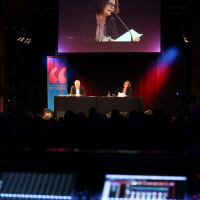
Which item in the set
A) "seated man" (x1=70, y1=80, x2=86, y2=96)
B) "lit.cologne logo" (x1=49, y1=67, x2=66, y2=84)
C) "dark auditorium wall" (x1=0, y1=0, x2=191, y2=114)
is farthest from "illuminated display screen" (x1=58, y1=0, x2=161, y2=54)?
"seated man" (x1=70, y1=80, x2=86, y2=96)

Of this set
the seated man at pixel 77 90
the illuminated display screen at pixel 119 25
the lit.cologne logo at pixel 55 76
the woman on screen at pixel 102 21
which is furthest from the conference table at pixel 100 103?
the woman on screen at pixel 102 21

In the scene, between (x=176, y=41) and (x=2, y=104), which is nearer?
(x=2, y=104)

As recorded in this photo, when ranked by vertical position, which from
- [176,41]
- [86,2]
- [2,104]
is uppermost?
[86,2]

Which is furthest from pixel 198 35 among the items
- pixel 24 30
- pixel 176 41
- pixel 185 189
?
pixel 185 189

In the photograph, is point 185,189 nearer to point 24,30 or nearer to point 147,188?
point 147,188

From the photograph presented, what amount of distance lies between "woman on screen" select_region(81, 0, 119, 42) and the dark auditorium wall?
3.10ft

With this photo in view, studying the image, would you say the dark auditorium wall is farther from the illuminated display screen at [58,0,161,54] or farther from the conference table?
the conference table

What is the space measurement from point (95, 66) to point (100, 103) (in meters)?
3.40

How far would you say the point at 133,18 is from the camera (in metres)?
11.0

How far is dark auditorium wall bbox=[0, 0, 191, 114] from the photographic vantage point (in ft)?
38.6

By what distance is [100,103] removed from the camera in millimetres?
9234

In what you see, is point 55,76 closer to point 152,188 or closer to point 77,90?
point 77,90

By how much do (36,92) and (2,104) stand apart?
2.63m

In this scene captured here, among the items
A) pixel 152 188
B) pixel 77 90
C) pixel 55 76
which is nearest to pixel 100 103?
pixel 77 90
